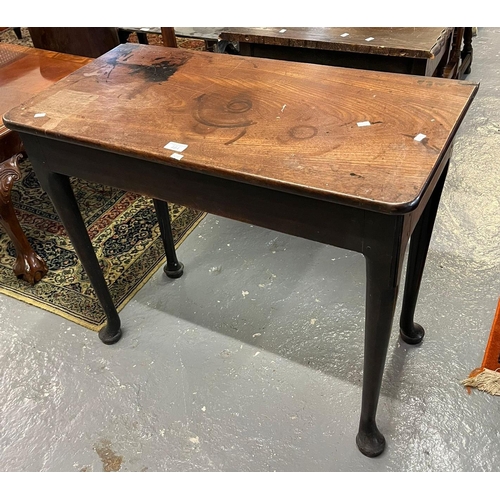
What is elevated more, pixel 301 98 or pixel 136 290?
pixel 301 98

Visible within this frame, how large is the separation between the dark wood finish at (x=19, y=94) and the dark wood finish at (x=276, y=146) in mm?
511

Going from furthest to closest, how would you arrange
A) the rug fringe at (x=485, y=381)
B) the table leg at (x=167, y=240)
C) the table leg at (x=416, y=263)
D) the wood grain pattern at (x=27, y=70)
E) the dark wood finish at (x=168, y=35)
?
the dark wood finish at (x=168, y=35)
the wood grain pattern at (x=27, y=70)
the table leg at (x=167, y=240)
the rug fringe at (x=485, y=381)
the table leg at (x=416, y=263)

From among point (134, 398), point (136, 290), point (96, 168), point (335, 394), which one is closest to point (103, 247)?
point (136, 290)

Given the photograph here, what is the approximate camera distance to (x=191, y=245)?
182 centimetres

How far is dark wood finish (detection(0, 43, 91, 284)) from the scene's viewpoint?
1594mm

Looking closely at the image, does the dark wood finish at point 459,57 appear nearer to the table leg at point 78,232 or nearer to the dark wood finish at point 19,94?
the dark wood finish at point 19,94

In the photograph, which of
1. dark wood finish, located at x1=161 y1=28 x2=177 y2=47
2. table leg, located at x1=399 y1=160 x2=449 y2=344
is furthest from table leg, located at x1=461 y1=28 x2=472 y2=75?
table leg, located at x1=399 y1=160 x2=449 y2=344

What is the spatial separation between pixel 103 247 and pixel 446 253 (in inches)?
47.8

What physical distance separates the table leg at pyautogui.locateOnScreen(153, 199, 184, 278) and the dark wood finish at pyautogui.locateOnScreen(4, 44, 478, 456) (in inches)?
12.7

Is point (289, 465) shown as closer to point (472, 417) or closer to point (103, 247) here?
point (472, 417)

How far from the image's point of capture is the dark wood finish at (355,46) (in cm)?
163

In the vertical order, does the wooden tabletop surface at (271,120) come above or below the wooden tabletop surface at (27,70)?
above

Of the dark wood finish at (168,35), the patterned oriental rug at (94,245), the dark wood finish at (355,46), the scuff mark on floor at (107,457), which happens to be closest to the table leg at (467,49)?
the dark wood finish at (355,46)

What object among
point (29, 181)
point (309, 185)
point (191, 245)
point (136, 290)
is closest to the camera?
point (309, 185)
